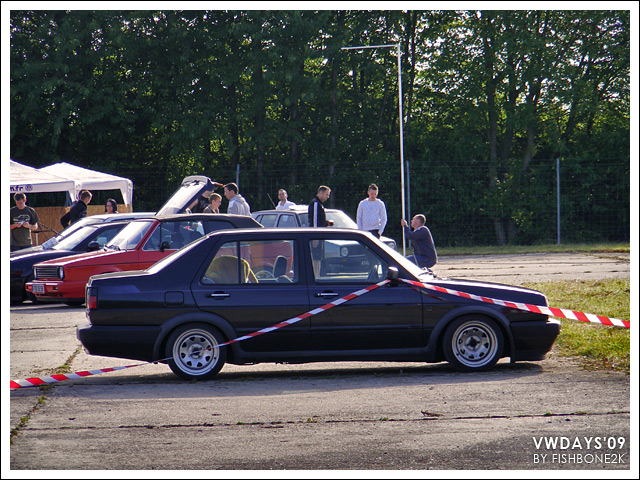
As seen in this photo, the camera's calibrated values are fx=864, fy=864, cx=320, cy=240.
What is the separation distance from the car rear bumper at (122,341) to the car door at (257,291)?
23.9 inches

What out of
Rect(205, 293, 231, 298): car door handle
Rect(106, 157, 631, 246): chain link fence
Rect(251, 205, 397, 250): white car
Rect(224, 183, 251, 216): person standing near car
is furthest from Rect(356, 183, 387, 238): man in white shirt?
Rect(106, 157, 631, 246): chain link fence

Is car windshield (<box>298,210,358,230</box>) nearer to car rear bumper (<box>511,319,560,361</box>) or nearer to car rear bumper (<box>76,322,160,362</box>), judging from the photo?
car rear bumper (<box>511,319,560,361</box>)

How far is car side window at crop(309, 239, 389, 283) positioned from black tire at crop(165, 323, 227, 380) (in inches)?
46.7

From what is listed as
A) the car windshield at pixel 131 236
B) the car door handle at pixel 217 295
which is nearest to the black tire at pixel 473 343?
the car door handle at pixel 217 295

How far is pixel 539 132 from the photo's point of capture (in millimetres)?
33188

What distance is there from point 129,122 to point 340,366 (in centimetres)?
2585

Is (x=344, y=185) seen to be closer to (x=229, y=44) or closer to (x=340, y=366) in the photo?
(x=229, y=44)

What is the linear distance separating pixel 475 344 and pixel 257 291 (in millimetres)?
2251

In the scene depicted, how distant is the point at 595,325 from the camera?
11227 millimetres

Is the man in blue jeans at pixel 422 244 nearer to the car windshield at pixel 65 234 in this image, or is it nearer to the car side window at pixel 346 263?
the car side window at pixel 346 263

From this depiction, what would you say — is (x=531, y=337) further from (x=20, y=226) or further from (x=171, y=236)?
(x=20, y=226)

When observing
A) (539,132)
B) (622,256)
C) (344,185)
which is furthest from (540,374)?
(539,132)

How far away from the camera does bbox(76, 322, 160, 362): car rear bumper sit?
835cm

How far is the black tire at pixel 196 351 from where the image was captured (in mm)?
8438
